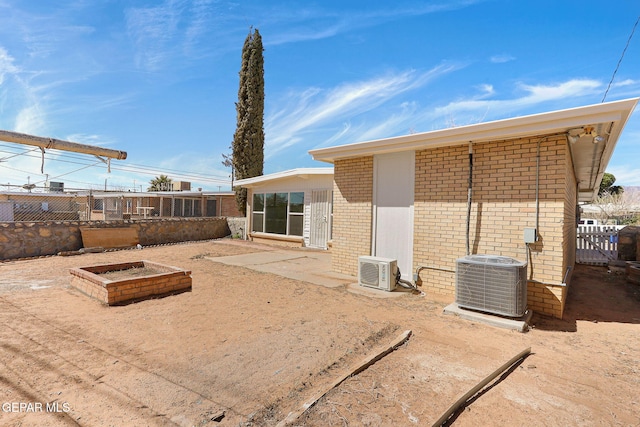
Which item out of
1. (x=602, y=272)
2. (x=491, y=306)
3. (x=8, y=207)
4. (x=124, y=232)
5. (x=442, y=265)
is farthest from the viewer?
(x=8, y=207)

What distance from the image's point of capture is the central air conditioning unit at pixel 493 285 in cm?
418

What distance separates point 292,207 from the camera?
13.3 m

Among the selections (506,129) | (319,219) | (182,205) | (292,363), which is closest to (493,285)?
(506,129)

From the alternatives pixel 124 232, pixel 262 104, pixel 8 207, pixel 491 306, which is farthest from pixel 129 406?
pixel 262 104

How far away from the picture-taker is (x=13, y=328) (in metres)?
3.79

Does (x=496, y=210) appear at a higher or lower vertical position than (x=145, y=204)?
lower

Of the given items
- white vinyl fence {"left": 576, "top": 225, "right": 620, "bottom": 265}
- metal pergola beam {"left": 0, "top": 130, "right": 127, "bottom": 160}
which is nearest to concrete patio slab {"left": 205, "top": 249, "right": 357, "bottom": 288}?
metal pergola beam {"left": 0, "top": 130, "right": 127, "bottom": 160}

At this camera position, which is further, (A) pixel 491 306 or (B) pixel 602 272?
(B) pixel 602 272

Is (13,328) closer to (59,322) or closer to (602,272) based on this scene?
(59,322)

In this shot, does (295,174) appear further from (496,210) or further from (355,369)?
(355,369)

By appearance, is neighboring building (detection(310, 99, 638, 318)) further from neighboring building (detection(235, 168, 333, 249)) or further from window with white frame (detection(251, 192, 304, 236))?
window with white frame (detection(251, 192, 304, 236))

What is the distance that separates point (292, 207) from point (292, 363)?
412 inches

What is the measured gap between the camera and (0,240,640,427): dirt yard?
230cm

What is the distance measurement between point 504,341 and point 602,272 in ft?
26.7
